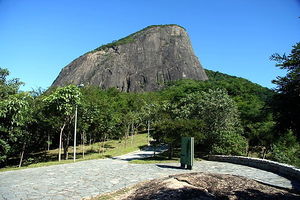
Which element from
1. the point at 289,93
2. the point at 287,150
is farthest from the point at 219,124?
the point at 289,93

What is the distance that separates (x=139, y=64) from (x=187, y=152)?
290 ft

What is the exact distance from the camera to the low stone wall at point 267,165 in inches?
397

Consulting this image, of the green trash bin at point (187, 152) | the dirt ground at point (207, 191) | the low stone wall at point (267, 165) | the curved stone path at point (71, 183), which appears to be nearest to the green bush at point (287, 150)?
the low stone wall at point (267, 165)

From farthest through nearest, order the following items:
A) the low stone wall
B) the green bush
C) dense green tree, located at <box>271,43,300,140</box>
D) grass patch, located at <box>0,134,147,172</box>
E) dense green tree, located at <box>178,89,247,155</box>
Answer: the green bush → dense green tree, located at <box>178,89,247,155</box> → grass patch, located at <box>0,134,147,172</box> → the low stone wall → dense green tree, located at <box>271,43,300,140</box>

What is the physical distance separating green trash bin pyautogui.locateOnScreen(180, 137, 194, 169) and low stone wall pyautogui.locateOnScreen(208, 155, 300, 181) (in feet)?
11.9

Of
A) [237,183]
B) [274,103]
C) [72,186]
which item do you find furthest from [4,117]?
[274,103]

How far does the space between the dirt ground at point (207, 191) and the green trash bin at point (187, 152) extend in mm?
4547

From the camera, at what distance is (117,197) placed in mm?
7469

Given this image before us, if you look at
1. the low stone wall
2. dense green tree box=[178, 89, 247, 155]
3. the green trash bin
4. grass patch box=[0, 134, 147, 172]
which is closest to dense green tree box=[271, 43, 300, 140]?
the low stone wall

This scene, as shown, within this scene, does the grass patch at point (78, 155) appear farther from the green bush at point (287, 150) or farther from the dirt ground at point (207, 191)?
the green bush at point (287, 150)

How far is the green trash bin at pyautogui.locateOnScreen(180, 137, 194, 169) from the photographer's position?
1322cm

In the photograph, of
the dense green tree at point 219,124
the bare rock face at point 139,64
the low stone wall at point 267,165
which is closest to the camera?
the low stone wall at point 267,165

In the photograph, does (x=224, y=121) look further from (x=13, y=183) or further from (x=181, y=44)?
(x=181, y=44)

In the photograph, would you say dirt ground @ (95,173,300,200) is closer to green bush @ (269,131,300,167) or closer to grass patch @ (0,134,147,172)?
grass patch @ (0,134,147,172)
